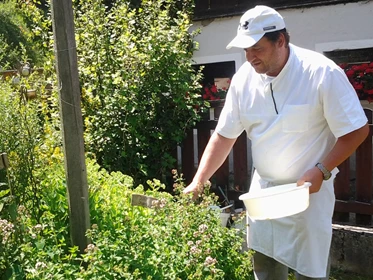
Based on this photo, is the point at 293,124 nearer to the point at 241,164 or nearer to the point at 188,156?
the point at 241,164

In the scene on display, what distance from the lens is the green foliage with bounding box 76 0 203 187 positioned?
4574 mm

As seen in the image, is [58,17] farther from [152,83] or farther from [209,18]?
[209,18]

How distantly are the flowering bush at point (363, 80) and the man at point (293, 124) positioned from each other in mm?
3120

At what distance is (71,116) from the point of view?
2.55m

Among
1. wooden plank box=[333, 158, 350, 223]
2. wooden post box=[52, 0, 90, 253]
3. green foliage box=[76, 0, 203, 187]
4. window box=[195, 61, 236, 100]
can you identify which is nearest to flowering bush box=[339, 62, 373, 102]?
wooden plank box=[333, 158, 350, 223]

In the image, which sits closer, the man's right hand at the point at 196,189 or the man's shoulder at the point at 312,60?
the man's shoulder at the point at 312,60

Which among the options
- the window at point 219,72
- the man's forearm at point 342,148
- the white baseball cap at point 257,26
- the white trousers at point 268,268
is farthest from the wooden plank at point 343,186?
the window at point 219,72

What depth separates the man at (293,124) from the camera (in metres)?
2.31

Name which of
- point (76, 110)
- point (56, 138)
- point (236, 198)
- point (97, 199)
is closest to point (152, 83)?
point (56, 138)

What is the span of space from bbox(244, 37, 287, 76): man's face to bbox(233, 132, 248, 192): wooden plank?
7.79 ft

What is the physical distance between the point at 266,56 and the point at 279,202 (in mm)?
732

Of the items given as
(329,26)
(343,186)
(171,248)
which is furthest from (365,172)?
(329,26)

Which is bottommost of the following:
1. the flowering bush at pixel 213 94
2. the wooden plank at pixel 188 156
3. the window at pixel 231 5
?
the wooden plank at pixel 188 156

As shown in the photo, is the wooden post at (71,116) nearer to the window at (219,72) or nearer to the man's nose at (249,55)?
the man's nose at (249,55)
